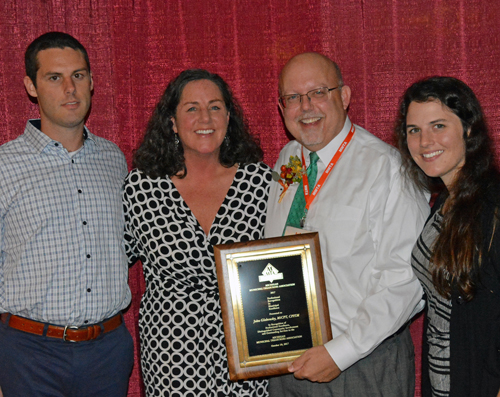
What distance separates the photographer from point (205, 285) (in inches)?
105

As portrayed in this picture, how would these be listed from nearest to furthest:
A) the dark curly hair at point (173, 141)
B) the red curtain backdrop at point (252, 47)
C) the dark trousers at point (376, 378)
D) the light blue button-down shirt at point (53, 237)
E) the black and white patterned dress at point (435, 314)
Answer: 1. the black and white patterned dress at point (435, 314)
2. the dark trousers at point (376, 378)
3. the light blue button-down shirt at point (53, 237)
4. the dark curly hair at point (173, 141)
5. the red curtain backdrop at point (252, 47)

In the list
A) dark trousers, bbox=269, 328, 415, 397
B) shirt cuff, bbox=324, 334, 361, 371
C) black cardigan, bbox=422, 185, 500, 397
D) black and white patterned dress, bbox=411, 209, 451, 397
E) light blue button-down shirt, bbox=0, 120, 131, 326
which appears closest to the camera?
black cardigan, bbox=422, 185, 500, 397

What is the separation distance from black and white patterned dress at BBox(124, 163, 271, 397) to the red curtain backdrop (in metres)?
0.81

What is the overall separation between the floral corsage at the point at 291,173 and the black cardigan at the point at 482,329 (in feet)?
2.93

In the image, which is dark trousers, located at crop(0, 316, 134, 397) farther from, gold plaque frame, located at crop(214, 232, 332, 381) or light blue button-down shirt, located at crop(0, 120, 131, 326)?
gold plaque frame, located at crop(214, 232, 332, 381)

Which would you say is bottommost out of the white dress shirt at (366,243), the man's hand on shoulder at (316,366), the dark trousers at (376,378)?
the dark trousers at (376,378)

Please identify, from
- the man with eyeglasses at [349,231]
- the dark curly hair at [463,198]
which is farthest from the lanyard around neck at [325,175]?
the dark curly hair at [463,198]

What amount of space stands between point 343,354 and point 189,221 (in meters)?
0.97

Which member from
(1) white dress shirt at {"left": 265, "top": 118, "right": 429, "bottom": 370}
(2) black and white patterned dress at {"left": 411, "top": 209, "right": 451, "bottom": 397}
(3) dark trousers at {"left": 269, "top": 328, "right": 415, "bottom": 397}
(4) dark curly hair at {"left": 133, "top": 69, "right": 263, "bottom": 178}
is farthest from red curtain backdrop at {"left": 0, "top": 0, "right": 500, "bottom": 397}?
(3) dark trousers at {"left": 269, "top": 328, "right": 415, "bottom": 397}

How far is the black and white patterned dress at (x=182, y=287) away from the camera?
260 cm

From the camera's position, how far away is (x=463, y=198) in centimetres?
213

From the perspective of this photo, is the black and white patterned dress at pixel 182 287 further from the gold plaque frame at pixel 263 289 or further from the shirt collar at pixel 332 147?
the shirt collar at pixel 332 147

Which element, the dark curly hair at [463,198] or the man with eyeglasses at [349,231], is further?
the man with eyeglasses at [349,231]

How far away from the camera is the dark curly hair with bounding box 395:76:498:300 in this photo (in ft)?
6.72
